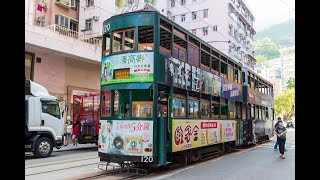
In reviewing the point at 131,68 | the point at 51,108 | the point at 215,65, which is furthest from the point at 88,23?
the point at 131,68

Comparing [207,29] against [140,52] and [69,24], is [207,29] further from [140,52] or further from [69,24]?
[140,52]

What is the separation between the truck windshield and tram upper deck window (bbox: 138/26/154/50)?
5.99 metres

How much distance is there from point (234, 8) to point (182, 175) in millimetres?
37057

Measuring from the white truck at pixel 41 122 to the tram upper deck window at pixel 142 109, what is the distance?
5.59m

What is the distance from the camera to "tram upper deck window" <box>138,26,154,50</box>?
341 inches

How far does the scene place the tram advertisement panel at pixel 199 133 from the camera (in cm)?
925

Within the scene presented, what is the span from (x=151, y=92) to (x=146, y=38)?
4.93 ft

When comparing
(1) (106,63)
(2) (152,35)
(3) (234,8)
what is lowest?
(1) (106,63)

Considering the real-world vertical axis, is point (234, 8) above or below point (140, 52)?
above
